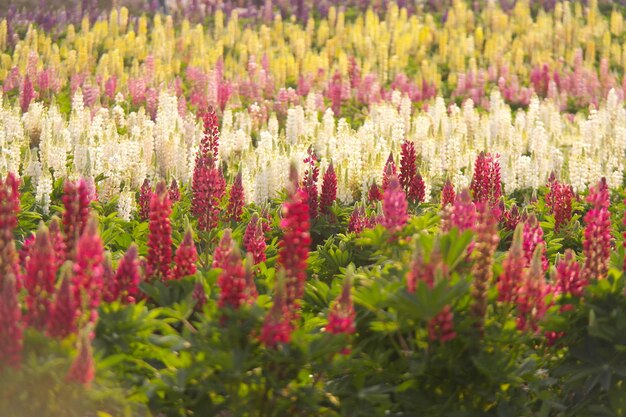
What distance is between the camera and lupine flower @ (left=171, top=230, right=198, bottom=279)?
5613 millimetres

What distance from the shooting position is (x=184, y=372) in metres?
4.84

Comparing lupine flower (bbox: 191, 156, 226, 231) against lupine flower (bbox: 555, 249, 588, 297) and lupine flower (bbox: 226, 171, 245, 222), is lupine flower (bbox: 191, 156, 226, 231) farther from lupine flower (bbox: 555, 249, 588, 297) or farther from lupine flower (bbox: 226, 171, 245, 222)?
lupine flower (bbox: 555, 249, 588, 297)

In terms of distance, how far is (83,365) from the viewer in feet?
13.9

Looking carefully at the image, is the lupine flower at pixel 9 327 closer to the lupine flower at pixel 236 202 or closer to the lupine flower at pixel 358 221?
the lupine flower at pixel 358 221

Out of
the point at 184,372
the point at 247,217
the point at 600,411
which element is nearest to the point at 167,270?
the point at 184,372

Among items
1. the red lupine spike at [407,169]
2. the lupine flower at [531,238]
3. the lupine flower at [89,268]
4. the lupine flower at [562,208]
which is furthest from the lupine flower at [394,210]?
the lupine flower at [562,208]

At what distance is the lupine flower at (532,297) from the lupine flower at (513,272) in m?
0.05

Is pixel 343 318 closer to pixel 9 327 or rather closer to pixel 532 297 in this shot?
pixel 532 297

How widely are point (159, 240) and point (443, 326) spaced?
209cm

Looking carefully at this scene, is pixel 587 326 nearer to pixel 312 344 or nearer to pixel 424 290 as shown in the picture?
pixel 424 290

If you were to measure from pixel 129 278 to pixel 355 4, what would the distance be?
1280 inches

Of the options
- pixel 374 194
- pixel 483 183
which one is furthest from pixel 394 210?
pixel 374 194

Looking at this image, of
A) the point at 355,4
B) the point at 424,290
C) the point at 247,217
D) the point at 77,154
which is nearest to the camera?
the point at 424,290

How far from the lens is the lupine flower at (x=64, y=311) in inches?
174
